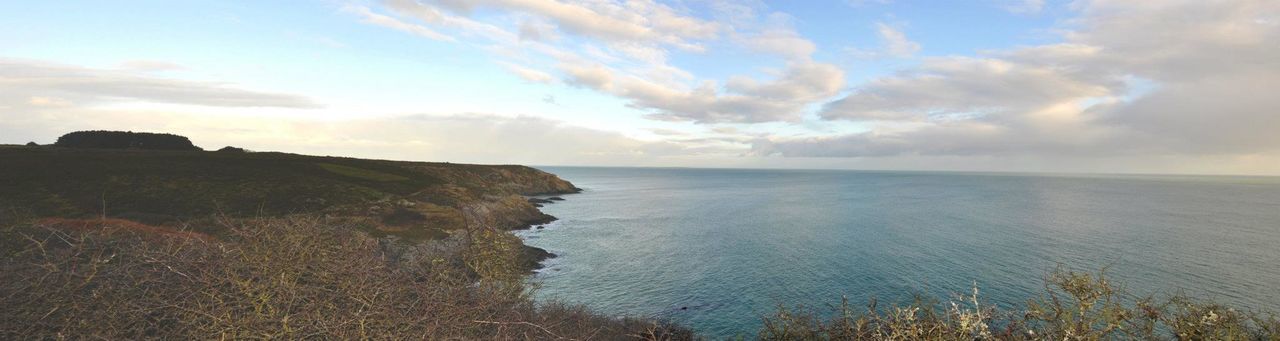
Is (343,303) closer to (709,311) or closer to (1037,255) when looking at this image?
(709,311)

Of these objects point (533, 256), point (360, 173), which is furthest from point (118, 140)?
point (533, 256)

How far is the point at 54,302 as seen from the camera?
31.1 ft

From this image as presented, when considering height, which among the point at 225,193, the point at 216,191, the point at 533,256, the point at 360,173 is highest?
the point at 360,173

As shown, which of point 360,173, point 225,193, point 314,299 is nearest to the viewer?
point 314,299

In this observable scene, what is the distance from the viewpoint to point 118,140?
100688mm

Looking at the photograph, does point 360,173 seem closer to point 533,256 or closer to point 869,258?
point 533,256

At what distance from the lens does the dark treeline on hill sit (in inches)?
3890

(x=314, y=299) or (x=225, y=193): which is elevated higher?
(x=314, y=299)

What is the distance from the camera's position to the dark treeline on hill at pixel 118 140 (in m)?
98.8

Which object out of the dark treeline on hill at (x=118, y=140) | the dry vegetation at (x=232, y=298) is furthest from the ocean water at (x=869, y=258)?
the dark treeline on hill at (x=118, y=140)

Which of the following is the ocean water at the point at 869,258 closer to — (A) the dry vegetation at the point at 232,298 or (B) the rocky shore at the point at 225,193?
(B) the rocky shore at the point at 225,193

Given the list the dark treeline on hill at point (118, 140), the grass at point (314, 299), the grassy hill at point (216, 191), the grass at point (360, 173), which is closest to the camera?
the grass at point (314, 299)

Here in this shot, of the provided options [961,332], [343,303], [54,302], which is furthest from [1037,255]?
[54,302]

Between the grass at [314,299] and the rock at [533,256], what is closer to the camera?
the grass at [314,299]
